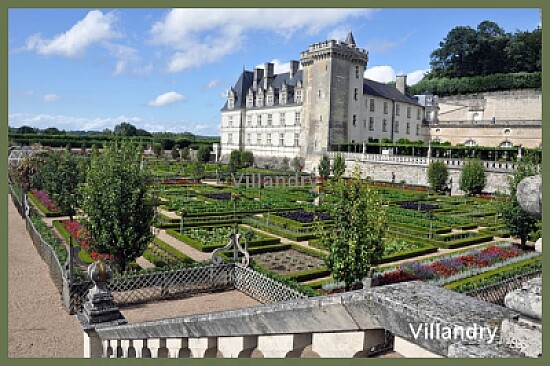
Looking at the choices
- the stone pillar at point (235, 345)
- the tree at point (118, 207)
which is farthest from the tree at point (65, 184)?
the stone pillar at point (235, 345)

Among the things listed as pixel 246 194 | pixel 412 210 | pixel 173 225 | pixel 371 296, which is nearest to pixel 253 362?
pixel 371 296

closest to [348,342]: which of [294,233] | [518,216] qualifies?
[518,216]

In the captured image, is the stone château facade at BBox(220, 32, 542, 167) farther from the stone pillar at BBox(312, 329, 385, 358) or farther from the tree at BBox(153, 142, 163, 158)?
the stone pillar at BBox(312, 329, 385, 358)

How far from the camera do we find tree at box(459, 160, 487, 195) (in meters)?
30.9

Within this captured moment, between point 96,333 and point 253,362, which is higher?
point 253,362

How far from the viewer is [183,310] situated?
1045 centimetres

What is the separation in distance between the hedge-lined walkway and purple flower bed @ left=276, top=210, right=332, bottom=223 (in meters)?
10.9

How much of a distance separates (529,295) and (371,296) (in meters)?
0.78

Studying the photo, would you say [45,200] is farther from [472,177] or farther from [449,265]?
[472,177]

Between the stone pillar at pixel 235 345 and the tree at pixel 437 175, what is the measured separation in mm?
32898

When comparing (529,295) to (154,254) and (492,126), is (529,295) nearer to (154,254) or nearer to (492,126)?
(154,254)

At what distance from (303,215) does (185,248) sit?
7.56 meters

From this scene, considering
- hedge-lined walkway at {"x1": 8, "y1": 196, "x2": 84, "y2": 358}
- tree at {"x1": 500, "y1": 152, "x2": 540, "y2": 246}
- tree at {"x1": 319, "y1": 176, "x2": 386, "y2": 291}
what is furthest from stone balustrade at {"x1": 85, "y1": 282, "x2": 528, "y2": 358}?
tree at {"x1": 500, "y1": 152, "x2": 540, "y2": 246}

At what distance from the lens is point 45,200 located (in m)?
24.6
